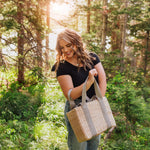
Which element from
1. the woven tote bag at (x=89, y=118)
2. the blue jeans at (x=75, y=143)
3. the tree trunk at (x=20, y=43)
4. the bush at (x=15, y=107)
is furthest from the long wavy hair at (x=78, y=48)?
the tree trunk at (x=20, y=43)

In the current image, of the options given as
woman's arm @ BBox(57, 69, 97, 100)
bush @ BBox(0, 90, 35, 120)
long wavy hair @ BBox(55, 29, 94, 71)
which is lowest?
bush @ BBox(0, 90, 35, 120)

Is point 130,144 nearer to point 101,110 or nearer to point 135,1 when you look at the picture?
point 101,110

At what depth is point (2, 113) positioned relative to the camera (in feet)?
18.3

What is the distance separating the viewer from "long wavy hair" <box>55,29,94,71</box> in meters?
2.24

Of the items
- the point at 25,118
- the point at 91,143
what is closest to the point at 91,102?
the point at 91,143

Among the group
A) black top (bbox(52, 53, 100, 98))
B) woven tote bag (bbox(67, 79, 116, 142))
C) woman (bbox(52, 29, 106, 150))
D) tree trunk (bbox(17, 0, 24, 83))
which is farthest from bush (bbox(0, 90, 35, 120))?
woven tote bag (bbox(67, 79, 116, 142))

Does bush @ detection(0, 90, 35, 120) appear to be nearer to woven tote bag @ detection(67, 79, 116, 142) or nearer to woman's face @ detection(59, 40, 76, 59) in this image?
woman's face @ detection(59, 40, 76, 59)

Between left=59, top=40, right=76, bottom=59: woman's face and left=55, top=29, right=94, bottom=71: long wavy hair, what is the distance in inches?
1.5

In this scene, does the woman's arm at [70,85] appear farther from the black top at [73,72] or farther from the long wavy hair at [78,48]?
the long wavy hair at [78,48]

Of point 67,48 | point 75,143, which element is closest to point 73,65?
point 67,48

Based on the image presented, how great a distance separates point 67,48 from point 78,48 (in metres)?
0.17

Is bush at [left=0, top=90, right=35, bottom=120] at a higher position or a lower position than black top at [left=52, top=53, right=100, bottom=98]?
lower

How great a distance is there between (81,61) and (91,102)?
0.60m

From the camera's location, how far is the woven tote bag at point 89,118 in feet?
6.26
